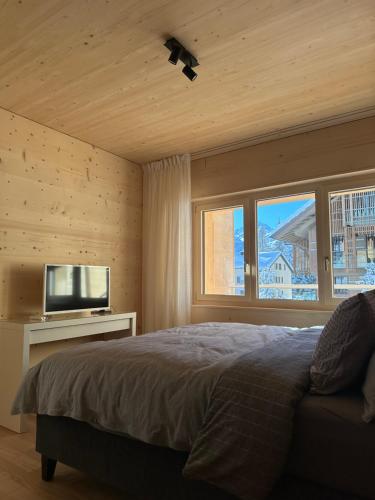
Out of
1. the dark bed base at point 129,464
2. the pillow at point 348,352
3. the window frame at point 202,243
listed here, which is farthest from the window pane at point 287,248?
the dark bed base at point 129,464

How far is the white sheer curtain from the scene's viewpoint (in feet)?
13.7

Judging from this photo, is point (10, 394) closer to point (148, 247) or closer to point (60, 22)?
point (148, 247)

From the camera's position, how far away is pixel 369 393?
114 cm

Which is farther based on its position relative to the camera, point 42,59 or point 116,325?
point 116,325

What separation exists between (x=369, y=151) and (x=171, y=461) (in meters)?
3.05

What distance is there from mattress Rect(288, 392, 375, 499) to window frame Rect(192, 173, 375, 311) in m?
2.40

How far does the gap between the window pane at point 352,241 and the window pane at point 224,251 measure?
3.28 ft

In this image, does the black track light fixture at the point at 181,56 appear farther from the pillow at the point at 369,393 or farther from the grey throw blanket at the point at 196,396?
the pillow at the point at 369,393

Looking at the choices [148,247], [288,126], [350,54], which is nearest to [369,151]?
[288,126]

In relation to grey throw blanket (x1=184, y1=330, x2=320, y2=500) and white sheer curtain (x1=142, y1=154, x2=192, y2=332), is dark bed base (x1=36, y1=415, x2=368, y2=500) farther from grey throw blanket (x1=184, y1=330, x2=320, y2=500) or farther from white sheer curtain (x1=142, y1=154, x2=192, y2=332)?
white sheer curtain (x1=142, y1=154, x2=192, y2=332)

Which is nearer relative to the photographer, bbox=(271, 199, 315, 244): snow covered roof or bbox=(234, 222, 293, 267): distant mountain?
bbox=(271, 199, 315, 244): snow covered roof

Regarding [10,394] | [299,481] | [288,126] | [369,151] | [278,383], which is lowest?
[10,394]

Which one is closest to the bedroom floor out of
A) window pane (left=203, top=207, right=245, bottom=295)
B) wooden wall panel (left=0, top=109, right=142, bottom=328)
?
wooden wall panel (left=0, top=109, right=142, bottom=328)

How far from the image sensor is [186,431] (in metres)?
1.33
